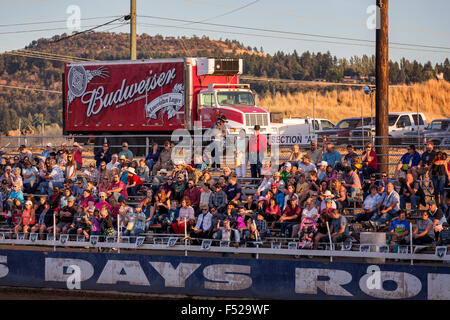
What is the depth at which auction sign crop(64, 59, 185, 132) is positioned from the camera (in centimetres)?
2672

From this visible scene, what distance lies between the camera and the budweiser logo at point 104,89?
27.2 metres

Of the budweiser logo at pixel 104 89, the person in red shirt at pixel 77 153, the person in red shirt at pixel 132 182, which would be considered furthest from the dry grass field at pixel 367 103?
the person in red shirt at pixel 132 182

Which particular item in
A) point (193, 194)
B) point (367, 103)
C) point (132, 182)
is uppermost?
point (367, 103)

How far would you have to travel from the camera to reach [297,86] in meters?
81.8

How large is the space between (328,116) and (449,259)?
1582 inches

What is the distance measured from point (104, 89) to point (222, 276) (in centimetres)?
1596

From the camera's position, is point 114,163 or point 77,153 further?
point 77,153

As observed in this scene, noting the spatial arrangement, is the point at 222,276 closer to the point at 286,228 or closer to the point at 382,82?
the point at 286,228

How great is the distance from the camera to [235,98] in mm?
26312

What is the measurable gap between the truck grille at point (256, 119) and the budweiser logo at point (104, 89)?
322cm

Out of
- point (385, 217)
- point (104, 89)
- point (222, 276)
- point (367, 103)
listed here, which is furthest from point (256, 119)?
point (367, 103)

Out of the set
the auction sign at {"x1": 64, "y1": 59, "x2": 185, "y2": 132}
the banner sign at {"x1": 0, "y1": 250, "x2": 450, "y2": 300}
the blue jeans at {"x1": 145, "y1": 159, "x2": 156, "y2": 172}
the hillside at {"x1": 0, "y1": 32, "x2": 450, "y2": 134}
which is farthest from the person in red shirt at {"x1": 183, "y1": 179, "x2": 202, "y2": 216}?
the hillside at {"x1": 0, "y1": 32, "x2": 450, "y2": 134}

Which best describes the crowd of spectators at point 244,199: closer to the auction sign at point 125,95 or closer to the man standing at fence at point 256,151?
the man standing at fence at point 256,151
